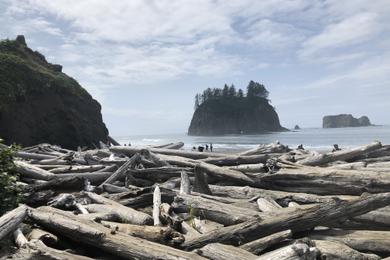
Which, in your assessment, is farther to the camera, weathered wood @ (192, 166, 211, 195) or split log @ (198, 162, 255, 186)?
split log @ (198, 162, 255, 186)

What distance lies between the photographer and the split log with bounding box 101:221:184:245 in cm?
638

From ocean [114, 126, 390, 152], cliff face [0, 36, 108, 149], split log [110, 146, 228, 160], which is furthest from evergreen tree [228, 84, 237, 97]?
split log [110, 146, 228, 160]

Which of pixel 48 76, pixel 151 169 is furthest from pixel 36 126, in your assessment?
pixel 151 169

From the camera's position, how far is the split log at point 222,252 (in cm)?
570

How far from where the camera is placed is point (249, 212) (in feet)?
24.4

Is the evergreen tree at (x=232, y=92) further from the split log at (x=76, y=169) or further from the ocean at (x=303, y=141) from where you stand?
the split log at (x=76, y=169)

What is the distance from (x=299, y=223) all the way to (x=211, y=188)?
365cm

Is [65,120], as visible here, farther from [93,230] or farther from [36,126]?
[93,230]

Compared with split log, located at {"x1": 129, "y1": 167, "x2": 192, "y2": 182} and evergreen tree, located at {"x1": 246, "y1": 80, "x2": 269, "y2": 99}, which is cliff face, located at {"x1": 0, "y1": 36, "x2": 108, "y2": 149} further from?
evergreen tree, located at {"x1": 246, "y1": 80, "x2": 269, "y2": 99}

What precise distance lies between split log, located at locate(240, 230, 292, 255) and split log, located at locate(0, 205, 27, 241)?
133 inches

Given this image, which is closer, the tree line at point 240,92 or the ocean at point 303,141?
the ocean at point 303,141

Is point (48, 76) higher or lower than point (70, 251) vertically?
higher

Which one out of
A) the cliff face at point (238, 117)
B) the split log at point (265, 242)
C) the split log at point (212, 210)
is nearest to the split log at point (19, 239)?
the split log at point (212, 210)

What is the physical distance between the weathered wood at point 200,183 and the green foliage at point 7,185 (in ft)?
12.3
